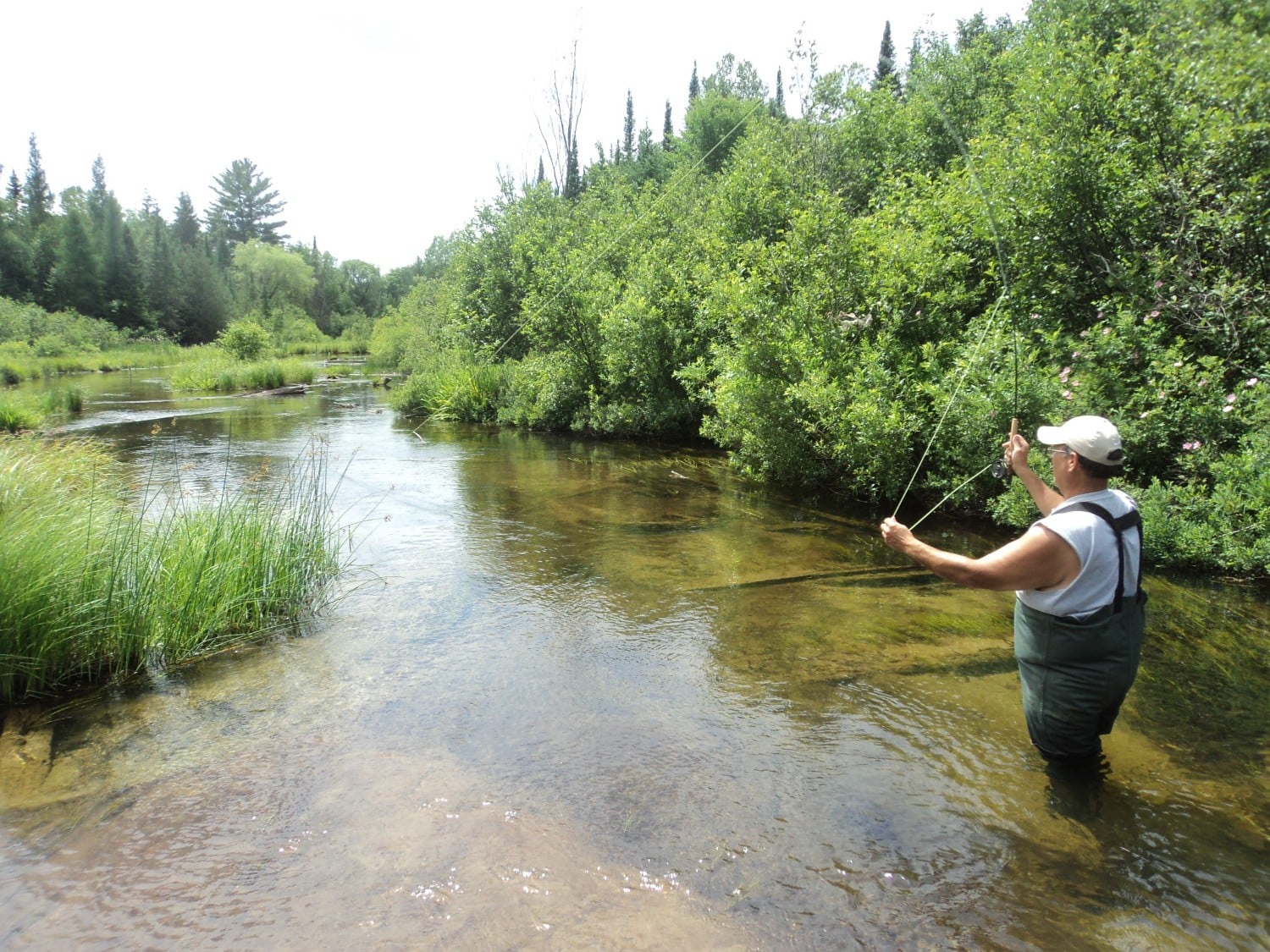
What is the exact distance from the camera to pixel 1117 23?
13250mm

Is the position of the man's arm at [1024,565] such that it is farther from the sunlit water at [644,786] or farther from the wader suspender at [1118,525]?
the sunlit water at [644,786]

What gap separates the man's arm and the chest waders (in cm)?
23

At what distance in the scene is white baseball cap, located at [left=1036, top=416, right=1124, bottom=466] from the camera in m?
3.53

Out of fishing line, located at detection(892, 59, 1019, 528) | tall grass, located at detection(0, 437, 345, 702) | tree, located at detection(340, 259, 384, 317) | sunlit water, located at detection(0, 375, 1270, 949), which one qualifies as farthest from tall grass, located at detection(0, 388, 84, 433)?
tree, located at detection(340, 259, 384, 317)

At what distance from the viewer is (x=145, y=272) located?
7381 cm

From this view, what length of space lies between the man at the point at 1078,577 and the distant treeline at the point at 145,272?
74274 millimetres

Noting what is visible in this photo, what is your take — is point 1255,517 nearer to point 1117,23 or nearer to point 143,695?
point 143,695

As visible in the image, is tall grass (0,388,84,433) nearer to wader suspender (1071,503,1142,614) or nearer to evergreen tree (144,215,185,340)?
wader suspender (1071,503,1142,614)

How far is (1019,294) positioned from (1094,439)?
8350 mm

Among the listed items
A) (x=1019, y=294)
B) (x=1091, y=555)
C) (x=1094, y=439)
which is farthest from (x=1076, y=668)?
(x=1019, y=294)

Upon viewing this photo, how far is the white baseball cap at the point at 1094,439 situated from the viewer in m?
3.53

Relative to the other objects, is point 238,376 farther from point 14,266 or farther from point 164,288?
point 164,288

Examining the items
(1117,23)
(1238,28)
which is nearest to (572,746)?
(1238,28)

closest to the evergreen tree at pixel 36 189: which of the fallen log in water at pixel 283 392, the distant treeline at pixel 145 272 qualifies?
the distant treeline at pixel 145 272
